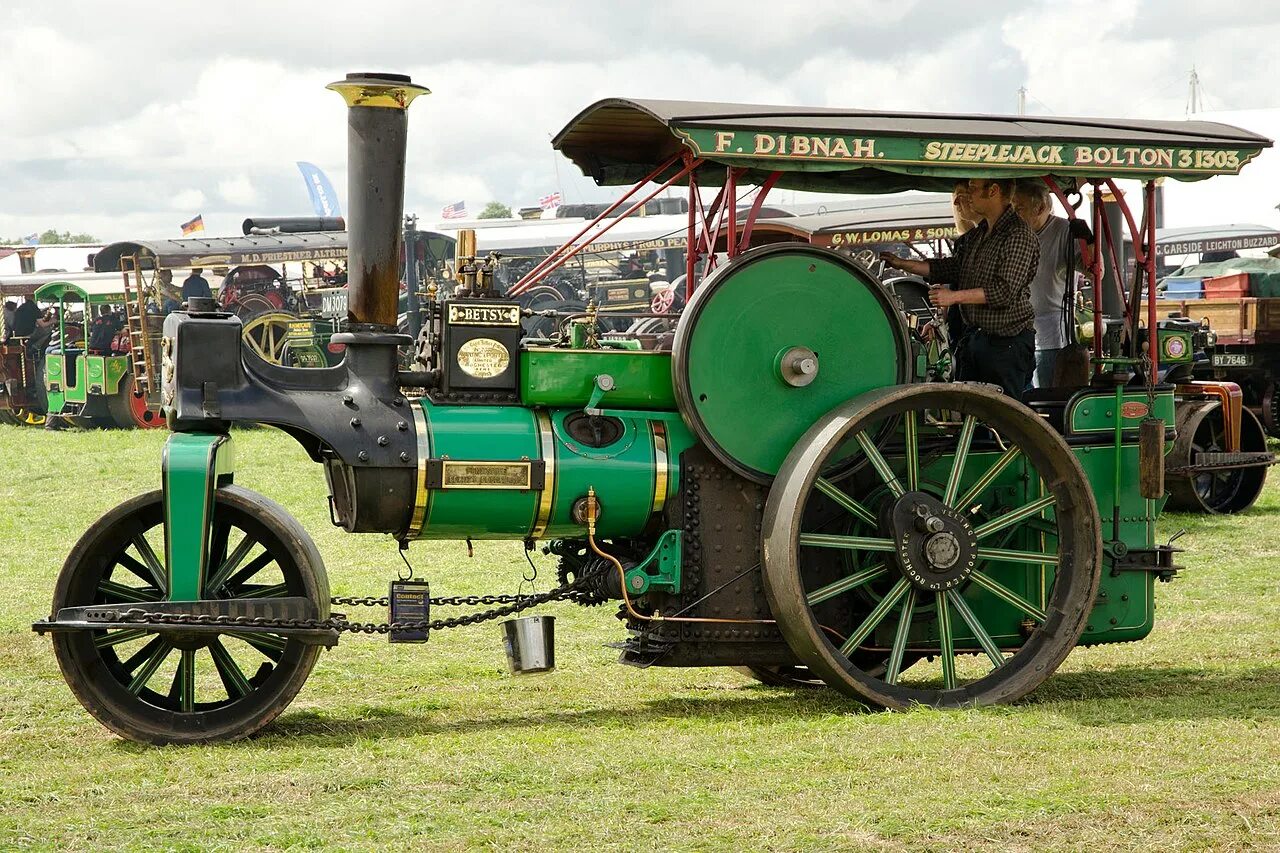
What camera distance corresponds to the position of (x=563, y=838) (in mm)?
3900

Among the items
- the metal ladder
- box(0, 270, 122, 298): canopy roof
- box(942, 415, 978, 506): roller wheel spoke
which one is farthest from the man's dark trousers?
box(0, 270, 122, 298): canopy roof

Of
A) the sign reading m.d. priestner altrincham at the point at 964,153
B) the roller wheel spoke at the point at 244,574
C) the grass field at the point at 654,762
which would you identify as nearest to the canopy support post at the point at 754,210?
the sign reading m.d. priestner altrincham at the point at 964,153

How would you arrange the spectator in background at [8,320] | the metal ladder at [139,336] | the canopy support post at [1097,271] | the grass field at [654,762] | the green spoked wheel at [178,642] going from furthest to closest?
the spectator in background at [8,320], the metal ladder at [139,336], the canopy support post at [1097,271], the green spoked wheel at [178,642], the grass field at [654,762]

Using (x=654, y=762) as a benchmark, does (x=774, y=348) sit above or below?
above

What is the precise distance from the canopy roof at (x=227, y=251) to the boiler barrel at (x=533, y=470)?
54.8ft

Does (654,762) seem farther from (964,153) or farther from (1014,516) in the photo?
(964,153)

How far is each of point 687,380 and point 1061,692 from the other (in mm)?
1842

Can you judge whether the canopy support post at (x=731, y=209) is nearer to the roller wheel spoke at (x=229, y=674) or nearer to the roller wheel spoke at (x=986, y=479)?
the roller wheel spoke at (x=986, y=479)

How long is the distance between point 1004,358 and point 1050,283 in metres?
0.73

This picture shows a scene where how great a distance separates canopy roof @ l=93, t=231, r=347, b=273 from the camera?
21.1 meters

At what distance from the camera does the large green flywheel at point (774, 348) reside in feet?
17.7

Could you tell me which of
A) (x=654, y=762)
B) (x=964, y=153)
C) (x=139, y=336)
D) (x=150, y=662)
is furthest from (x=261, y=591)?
(x=139, y=336)

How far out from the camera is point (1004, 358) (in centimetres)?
609

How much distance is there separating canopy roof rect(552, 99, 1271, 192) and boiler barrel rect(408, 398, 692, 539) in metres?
1.03
